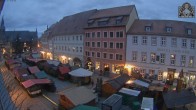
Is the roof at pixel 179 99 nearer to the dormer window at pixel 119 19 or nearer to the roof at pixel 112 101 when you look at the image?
the roof at pixel 112 101

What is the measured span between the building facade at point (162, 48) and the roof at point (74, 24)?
47.8ft

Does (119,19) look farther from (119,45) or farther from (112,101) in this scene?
(112,101)

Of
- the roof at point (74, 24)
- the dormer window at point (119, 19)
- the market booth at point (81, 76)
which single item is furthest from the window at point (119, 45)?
the roof at point (74, 24)

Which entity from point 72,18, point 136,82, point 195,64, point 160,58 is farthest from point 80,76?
point 72,18

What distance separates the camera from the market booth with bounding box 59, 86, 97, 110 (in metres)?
19.4

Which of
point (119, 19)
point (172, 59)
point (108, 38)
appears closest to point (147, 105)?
point (172, 59)

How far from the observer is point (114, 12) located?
42.1 m

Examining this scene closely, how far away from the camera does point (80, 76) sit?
30.2m

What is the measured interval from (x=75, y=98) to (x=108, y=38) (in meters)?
23.0

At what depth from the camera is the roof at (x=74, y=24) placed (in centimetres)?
4936

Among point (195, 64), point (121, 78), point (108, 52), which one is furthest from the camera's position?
point (108, 52)

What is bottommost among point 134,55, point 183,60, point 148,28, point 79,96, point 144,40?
point 79,96

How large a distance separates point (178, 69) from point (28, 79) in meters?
22.3

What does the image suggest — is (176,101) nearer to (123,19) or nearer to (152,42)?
(152,42)
